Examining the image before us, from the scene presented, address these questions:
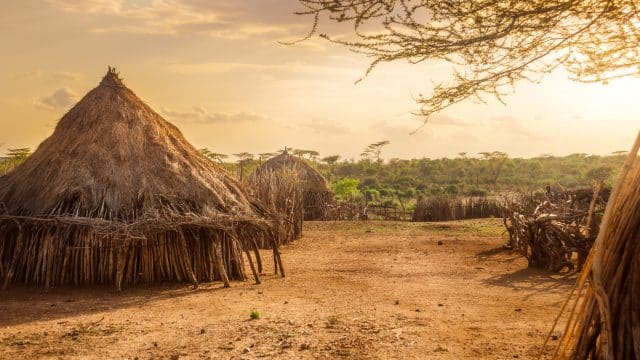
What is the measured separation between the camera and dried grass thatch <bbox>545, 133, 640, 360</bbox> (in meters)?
3.32

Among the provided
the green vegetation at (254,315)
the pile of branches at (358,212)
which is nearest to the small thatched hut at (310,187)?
the pile of branches at (358,212)

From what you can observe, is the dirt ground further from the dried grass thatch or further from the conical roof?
the dried grass thatch

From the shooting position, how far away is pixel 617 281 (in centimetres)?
342

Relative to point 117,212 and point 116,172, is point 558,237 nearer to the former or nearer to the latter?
point 117,212

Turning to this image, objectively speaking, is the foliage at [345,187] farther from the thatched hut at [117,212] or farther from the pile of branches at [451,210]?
the thatched hut at [117,212]

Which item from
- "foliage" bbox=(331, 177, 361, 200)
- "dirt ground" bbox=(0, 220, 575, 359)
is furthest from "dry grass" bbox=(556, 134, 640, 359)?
"foliage" bbox=(331, 177, 361, 200)

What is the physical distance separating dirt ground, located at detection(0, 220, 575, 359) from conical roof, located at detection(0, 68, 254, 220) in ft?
3.91

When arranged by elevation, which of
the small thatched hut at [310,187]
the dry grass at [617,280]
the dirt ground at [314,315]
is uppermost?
the small thatched hut at [310,187]

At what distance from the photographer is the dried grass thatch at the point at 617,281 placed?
3316 mm

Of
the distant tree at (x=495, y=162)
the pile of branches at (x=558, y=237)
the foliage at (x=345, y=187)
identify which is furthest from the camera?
the distant tree at (x=495, y=162)

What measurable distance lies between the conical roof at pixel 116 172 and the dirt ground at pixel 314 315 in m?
1.19

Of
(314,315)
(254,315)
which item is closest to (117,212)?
(254,315)

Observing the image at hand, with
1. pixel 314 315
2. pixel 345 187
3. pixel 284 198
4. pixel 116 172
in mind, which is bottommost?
pixel 314 315

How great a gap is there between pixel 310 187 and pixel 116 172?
13.3 meters
